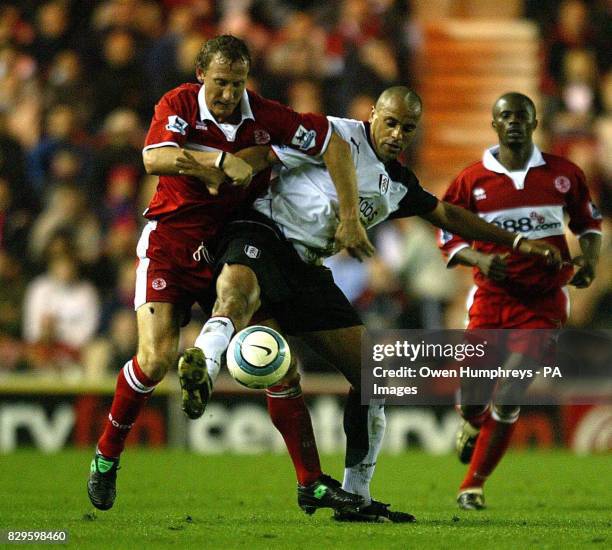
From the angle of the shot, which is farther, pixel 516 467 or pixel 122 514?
pixel 516 467

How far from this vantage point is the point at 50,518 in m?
6.71

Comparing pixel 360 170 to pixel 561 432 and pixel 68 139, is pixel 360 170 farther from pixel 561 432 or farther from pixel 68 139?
pixel 68 139

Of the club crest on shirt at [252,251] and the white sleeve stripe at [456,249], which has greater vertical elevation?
the white sleeve stripe at [456,249]

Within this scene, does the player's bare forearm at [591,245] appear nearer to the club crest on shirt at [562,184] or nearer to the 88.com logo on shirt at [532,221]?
the 88.com logo on shirt at [532,221]

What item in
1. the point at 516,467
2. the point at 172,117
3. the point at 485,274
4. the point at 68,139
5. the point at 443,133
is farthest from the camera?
the point at 443,133

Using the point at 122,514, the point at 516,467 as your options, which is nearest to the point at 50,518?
the point at 122,514

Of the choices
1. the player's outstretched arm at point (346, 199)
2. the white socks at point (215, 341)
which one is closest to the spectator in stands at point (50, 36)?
the player's outstretched arm at point (346, 199)

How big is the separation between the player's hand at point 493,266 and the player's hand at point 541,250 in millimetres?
332

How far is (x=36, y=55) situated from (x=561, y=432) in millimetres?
7515

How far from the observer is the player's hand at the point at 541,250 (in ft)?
24.7

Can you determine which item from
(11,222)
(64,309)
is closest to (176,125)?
(64,309)

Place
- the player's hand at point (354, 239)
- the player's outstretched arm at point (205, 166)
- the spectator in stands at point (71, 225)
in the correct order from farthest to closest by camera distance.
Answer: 1. the spectator in stands at point (71, 225)
2. the player's hand at point (354, 239)
3. the player's outstretched arm at point (205, 166)

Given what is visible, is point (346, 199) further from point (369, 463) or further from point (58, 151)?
point (58, 151)

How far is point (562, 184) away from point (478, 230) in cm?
126
